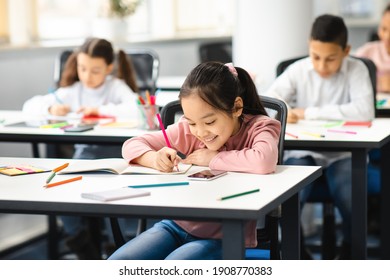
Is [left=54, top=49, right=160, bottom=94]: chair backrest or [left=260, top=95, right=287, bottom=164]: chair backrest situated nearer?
[left=260, top=95, right=287, bottom=164]: chair backrest

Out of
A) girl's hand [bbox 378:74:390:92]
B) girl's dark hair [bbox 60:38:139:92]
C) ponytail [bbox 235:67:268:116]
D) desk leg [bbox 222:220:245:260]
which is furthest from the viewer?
girl's hand [bbox 378:74:390:92]

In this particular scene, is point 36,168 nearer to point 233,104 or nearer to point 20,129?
point 233,104

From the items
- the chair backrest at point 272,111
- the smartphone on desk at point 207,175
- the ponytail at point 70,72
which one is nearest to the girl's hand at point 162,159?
the smartphone on desk at point 207,175

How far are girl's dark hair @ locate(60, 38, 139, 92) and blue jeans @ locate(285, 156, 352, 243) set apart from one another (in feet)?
3.62

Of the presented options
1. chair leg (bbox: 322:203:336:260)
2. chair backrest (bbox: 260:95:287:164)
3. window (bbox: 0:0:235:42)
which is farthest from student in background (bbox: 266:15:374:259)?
window (bbox: 0:0:235:42)

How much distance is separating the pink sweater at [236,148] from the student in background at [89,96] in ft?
3.95

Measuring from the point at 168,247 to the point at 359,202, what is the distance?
3.18ft

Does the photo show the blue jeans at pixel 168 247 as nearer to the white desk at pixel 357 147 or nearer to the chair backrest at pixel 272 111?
the chair backrest at pixel 272 111

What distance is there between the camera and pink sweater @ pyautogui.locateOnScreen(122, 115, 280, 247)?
2.48m

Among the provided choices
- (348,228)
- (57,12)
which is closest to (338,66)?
(348,228)

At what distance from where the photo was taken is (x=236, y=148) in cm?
271

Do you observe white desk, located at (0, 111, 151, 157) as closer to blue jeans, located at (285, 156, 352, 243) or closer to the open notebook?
the open notebook

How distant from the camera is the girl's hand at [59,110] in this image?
4012mm

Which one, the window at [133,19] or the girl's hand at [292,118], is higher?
the window at [133,19]
